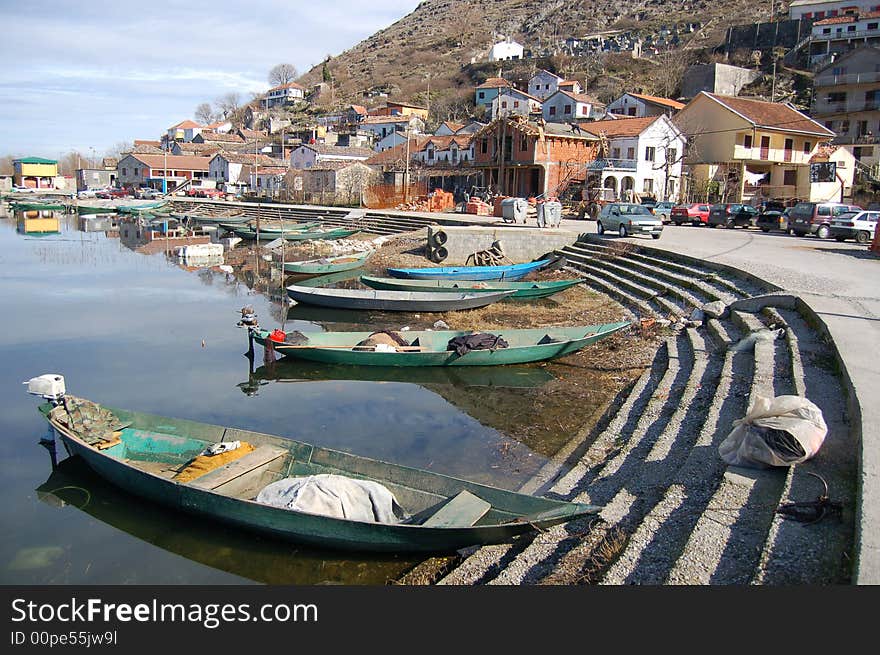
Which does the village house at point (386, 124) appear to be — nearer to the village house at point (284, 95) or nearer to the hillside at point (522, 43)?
the hillside at point (522, 43)

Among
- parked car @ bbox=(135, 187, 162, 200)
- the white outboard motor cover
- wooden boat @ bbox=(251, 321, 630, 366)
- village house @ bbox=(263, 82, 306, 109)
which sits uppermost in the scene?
village house @ bbox=(263, 82, 306, 109)

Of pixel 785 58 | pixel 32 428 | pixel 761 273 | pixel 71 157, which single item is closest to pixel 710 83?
pixel 785 58

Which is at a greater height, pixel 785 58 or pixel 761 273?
pixel 785 58

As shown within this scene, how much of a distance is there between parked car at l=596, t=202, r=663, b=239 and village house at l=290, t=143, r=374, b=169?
4605cm

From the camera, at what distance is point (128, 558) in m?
7.87

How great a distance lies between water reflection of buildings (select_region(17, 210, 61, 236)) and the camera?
49812 mm

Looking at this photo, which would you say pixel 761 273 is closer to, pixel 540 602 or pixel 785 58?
pixel 540 602

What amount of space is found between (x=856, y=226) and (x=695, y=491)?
27.5 m

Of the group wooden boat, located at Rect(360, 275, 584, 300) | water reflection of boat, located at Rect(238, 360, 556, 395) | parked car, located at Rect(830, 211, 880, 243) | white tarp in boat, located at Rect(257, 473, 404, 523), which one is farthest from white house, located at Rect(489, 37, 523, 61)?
white tarp in boat, located at Rect(257, 473, 404, 523)

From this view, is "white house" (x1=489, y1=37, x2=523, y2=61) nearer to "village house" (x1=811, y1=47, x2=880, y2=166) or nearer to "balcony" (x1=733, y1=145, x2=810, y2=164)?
"village house" (x1=811, y1=47, x2=880, y2=166)

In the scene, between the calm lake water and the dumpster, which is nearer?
the calm lake water

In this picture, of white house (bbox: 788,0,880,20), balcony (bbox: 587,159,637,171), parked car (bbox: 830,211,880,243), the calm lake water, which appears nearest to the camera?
the calm lake water

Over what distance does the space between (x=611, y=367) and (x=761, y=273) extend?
6.39m

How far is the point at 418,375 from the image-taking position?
1444cm
